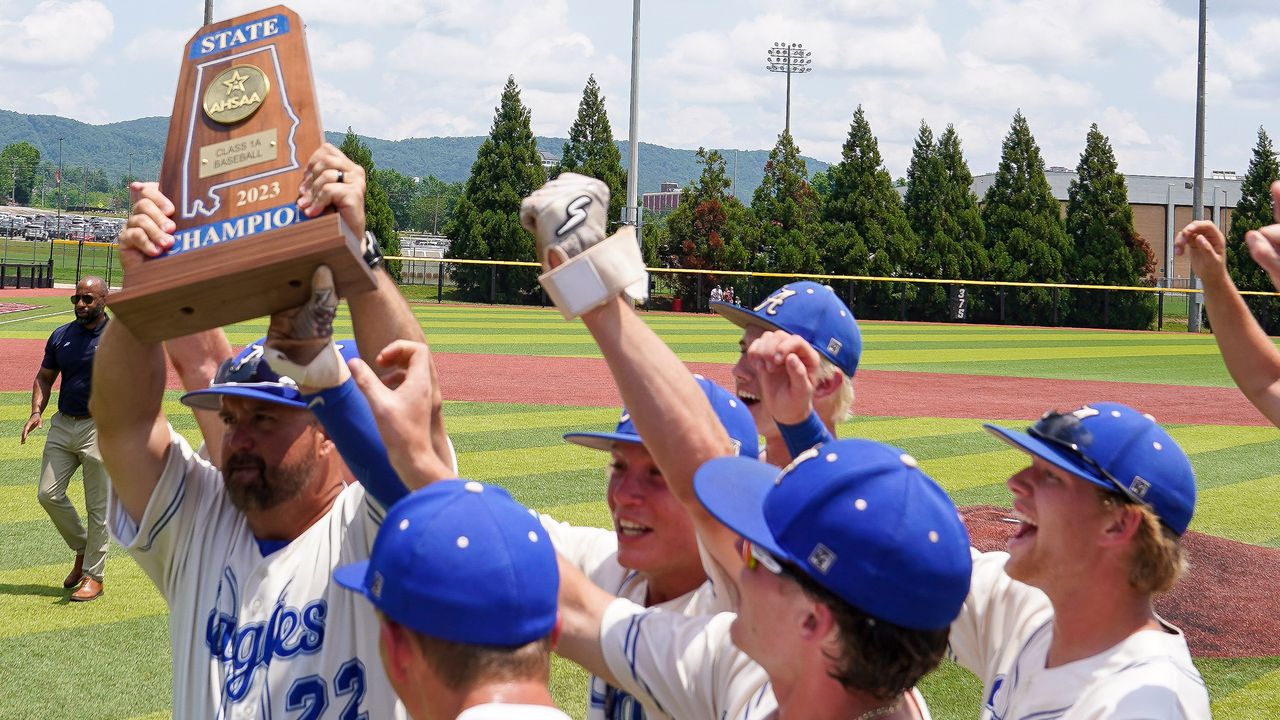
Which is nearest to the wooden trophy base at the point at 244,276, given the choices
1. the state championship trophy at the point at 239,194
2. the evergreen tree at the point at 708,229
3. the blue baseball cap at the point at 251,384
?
the state championship trophy at the point at 239,194

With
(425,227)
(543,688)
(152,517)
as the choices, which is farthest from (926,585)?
(425,227)

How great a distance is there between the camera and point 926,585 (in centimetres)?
213

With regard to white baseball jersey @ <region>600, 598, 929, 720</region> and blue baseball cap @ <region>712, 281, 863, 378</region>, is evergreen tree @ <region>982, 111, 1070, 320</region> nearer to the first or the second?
blue baseball cap @ <region>712, 281, 863, 378</region>

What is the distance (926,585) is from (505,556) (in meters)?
0.72

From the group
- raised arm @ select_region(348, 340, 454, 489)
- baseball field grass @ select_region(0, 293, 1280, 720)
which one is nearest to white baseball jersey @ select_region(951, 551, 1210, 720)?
raised arm @ select_region(348, 340, 454, 489)

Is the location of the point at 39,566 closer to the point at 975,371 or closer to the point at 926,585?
the point at 926,585

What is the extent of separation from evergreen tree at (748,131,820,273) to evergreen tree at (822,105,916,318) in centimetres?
72

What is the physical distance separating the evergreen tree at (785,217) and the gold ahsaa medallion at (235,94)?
35772mm

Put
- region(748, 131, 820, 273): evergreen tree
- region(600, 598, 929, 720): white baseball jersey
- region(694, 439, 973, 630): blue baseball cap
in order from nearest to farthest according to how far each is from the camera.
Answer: region(694, 439, 973, 630): blue baseball cap → region(600, 598, 929, 720): white baseball jersey → region(748, 131, 820, 273): evergreen tree

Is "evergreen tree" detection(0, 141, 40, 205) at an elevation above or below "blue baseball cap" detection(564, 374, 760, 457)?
above

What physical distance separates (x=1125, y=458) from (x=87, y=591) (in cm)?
662

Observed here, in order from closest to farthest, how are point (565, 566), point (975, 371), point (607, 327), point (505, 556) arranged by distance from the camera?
point (505, 556)
point (607, 327)
point (565, 566)
point (975, 371)

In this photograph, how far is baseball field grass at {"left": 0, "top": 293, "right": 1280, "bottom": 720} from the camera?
6.20m

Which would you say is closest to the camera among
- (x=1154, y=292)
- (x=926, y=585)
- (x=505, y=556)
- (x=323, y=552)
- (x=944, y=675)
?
(x=505, y=556)
